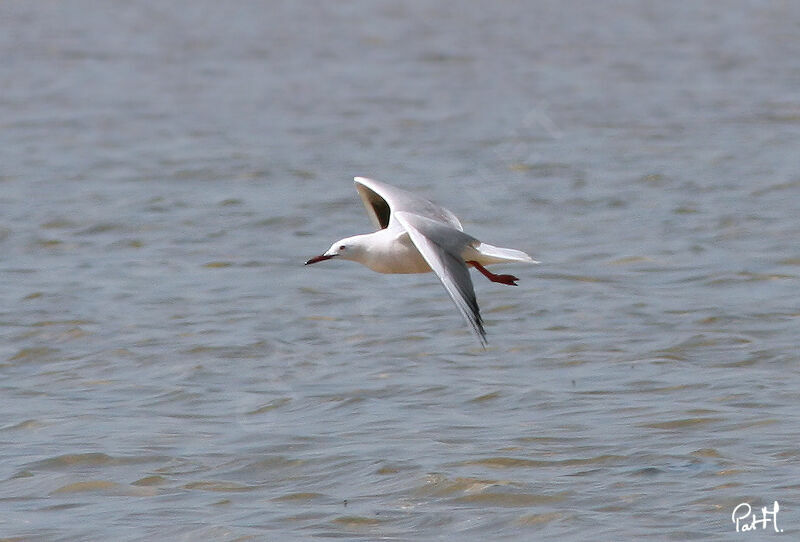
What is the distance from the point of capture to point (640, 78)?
64.2 ft

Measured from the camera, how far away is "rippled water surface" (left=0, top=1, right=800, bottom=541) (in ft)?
22.9

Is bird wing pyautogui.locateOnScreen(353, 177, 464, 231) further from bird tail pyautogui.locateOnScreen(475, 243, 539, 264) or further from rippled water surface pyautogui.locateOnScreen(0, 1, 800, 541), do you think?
rippled water surface pyautogui.locateOnScreen(0, 1, 800, 541)

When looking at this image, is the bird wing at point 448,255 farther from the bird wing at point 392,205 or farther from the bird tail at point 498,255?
the bird wing at point 392,205

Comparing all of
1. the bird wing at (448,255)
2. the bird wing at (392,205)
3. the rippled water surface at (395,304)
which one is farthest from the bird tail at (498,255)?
the rippled water surface at (395,304)

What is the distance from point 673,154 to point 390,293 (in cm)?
517

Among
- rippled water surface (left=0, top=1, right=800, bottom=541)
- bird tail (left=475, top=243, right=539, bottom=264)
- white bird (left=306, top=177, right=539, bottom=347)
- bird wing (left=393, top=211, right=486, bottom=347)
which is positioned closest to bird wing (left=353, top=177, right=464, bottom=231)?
white bird (left=306, top=177, right=539, bottom=347)

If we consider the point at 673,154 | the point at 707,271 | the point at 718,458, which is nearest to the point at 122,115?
the point at 673,154

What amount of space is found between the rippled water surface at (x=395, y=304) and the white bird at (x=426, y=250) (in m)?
0.77

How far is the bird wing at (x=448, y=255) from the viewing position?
22.6 ft
